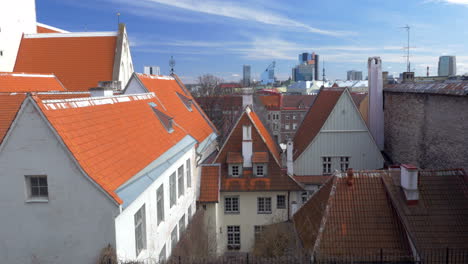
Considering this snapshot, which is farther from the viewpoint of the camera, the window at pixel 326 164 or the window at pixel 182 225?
the window at pixel 326 164

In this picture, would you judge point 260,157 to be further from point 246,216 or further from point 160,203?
point 160,203

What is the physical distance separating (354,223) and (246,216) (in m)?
8.94

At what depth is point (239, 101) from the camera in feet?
201

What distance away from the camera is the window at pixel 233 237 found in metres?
21.0

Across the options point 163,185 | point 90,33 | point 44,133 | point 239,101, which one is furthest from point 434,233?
point 239,101

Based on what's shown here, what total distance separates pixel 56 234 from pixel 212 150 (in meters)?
18.0

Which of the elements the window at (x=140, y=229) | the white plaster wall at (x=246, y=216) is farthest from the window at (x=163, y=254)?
the white plaster wall at (x=246, y=216)

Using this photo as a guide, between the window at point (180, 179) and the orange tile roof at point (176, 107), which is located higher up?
the orange tile roof at point (176, 107)

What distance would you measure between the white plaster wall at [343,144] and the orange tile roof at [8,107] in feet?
48.3

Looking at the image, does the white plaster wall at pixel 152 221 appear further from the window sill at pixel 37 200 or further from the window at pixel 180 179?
the window sill at pixel 37 200

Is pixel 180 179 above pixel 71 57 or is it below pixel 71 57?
below

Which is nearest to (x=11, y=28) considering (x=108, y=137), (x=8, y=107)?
(x=8, y=107)

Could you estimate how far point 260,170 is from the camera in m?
20.9

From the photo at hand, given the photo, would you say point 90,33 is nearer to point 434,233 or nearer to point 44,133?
point 44,133
